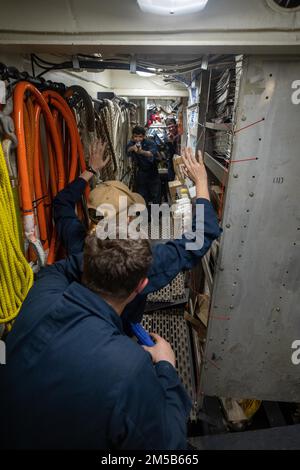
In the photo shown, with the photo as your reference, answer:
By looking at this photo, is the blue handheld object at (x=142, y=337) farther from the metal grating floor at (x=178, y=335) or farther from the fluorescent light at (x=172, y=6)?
the fluorescent light at (x=172, y=6)

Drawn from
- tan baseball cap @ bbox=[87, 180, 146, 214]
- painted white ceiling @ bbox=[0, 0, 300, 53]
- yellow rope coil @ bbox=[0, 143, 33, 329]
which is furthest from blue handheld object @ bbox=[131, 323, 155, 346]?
painted white ceiling @ bbox=[0, 0, 300, 53]

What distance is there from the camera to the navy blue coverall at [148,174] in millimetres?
6316

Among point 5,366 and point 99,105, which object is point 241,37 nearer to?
point 5,366

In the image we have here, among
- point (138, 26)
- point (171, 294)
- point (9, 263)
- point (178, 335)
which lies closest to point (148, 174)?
point (171, 294)

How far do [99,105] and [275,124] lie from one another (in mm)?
2848

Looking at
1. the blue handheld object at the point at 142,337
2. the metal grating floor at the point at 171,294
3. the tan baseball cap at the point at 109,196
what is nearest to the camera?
the blue handheld object at the point at 142,337

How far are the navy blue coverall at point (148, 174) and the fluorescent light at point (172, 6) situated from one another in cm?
484

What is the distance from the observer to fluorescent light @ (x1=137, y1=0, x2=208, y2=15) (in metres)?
1.14

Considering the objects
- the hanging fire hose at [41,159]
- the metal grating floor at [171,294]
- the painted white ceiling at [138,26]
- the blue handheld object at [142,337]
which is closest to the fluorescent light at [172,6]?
the painted white ceiling at [138,26]

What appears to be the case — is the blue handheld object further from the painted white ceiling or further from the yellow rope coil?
the painted white ceiling

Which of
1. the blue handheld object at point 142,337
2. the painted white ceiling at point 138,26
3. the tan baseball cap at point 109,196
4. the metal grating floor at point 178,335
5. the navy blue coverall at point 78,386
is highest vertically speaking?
the painted white ceiling at point 138,26

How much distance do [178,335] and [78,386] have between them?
2.42 metres

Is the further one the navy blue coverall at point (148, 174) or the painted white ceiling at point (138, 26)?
the navy blue coverall at point (148, 174)

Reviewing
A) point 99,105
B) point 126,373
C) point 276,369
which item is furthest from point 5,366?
point 99,105
